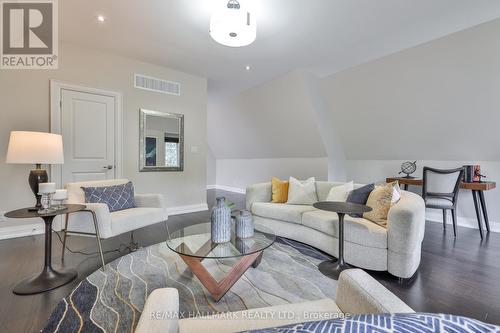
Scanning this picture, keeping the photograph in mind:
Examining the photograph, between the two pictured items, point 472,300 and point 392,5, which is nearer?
point 472,300

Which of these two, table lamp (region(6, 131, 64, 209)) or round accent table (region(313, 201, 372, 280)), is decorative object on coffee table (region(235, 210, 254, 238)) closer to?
round accent table (region(313, 201, 372, 280))

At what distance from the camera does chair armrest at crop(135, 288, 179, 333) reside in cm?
66

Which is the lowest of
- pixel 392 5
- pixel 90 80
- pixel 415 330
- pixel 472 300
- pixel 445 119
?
pixel 472 300

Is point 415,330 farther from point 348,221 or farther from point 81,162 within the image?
point 81,162

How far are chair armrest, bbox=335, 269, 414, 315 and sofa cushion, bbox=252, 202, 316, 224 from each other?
6.07 ft

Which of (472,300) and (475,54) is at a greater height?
(475,54)

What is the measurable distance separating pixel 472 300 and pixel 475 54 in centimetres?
290

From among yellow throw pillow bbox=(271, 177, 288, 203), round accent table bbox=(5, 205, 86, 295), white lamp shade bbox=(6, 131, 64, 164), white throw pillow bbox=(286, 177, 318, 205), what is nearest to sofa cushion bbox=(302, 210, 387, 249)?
white throw pillow bbox=(286, 177, 318, 205)

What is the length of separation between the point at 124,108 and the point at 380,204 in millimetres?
3891

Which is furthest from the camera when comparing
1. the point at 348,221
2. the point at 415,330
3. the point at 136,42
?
the point at 136,42

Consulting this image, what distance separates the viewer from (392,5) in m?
2.41

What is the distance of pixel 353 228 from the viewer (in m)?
2.26

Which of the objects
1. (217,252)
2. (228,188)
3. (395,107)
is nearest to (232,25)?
(217,252)

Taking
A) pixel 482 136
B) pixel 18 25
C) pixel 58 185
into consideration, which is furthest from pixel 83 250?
pixel 482 136
